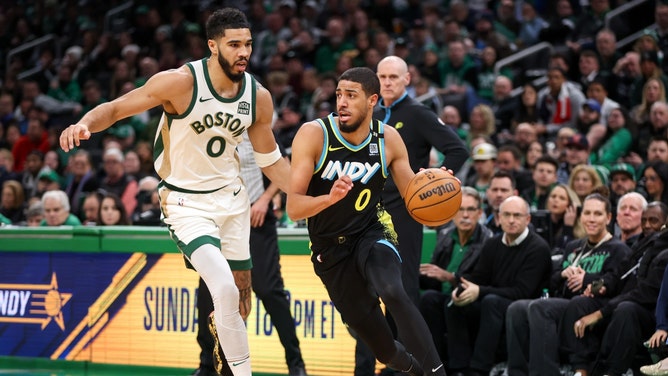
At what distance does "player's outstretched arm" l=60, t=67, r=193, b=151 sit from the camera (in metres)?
6.54

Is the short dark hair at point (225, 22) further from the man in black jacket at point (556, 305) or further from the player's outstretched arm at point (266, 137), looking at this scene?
the man in black jacket at point (556, 305)

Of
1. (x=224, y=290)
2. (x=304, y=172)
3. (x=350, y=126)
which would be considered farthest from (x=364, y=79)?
(x=224, y=290)

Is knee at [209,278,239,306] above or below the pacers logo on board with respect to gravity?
above

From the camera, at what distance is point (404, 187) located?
6996 mm

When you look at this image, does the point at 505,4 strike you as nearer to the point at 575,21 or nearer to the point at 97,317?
the point at 575,21

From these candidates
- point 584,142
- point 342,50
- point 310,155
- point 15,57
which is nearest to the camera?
point 310,155

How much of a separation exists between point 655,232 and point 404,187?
271 centimetres

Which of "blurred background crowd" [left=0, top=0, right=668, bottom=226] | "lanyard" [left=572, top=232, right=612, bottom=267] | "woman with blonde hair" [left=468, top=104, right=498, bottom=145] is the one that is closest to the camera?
"lanyard" [left=572, top=232, right=612, bottom=267]

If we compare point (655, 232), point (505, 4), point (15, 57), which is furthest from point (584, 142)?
point (15, 57)

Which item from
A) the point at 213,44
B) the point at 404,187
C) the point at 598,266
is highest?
the point at 213,44

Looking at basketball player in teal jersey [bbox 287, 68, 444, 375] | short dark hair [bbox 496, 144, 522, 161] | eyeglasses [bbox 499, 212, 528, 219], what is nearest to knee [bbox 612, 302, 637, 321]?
eyeglasses [bbox 499, 212, 528, 219]

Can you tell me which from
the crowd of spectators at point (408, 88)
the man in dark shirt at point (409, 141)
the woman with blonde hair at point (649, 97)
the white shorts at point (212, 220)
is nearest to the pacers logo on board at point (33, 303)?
the crowd of spectators at point (408, 88)

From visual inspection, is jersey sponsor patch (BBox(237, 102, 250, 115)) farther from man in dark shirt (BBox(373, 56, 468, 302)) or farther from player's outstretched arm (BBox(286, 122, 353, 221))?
man in dark shirt (BBox(373, 56, 468, 302))

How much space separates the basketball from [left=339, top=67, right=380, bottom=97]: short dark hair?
25.2 inches
